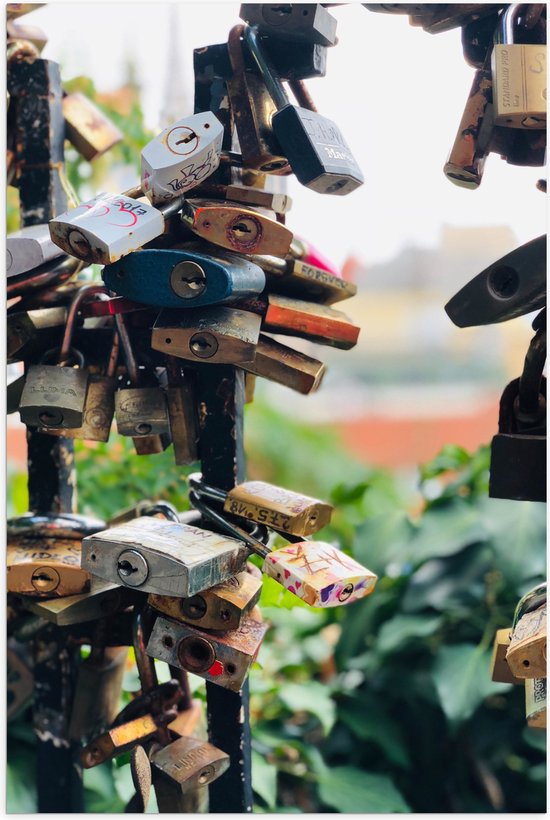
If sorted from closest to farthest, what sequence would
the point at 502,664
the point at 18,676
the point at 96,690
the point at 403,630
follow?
the point at 502,664 → the point at 96,690 → the point at 18,676 → the point at 403,630

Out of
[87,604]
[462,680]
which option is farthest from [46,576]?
[462,680]

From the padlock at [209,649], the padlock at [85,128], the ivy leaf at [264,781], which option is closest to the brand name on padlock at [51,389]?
the padlock at [209,649]

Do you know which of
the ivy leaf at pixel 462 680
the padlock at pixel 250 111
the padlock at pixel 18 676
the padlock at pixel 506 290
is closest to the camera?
the padlock at pixel 506 290

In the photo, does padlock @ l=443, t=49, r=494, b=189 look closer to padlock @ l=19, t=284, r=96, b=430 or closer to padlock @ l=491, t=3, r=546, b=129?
padlock @ l=491, t=3, r=546, b=129

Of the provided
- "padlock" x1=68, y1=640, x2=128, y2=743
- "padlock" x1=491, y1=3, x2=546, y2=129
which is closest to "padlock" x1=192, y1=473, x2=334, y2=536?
"padlock" x1=68, y1=640, x2=128, y2=743

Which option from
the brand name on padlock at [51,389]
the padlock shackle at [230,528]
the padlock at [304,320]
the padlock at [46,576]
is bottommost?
the padlock at [46,576]

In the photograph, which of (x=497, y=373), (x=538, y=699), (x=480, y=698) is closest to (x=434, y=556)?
(x=480, y=698)

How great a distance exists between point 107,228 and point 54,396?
0.18 m

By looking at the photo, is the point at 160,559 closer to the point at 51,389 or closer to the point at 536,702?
the point at 51,389

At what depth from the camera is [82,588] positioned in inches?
29.4

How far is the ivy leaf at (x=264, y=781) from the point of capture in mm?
952

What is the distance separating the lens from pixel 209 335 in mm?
657

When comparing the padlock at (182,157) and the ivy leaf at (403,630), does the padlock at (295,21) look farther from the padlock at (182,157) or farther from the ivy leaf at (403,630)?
the ivy leaf at (403,630)

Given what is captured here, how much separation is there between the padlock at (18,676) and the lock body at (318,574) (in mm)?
434
